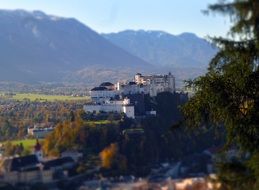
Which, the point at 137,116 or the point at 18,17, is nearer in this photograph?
the point at 137,116

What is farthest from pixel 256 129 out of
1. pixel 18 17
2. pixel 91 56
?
pixel 18 17

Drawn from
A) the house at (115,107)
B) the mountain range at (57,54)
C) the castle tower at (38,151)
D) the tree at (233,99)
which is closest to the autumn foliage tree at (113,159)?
the castle tower at (38,151)

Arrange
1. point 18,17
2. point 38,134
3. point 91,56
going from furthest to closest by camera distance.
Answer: point 18,17 → point 91,56 → point 38,134

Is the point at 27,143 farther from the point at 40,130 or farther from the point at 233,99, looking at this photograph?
the point at 233,99

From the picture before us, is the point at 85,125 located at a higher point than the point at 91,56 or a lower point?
lower

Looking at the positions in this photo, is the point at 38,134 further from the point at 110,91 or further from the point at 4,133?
the point at 110,91

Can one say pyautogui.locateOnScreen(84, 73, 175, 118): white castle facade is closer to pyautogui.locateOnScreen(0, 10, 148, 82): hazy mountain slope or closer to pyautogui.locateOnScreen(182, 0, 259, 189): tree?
pyautogui.locateOnScreen(182, 0, 259, 189): tree

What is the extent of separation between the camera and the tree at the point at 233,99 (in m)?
4.64

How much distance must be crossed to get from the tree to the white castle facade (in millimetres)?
28104

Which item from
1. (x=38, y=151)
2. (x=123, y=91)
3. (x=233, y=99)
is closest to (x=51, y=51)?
(x=123, y=91)

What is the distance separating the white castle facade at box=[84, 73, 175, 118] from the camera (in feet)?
115

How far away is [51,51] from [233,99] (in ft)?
451

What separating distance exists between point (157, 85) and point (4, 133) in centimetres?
986

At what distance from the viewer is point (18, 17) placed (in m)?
169
